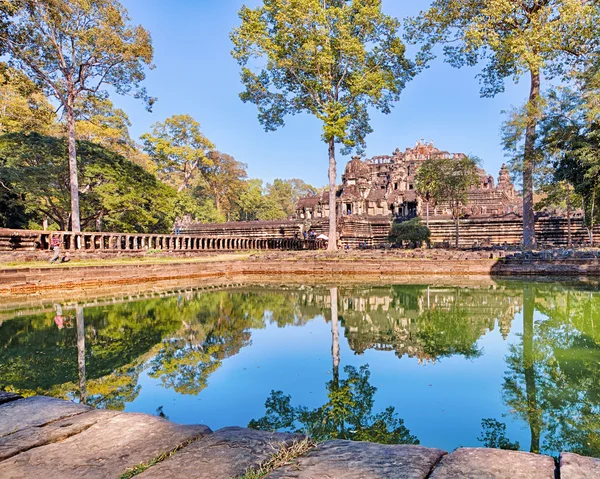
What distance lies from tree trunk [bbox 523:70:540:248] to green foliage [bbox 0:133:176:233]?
20.1 metres

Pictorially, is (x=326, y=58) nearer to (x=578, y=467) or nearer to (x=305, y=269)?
(x=305, y=269)

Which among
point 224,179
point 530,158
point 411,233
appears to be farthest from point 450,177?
point 224,179

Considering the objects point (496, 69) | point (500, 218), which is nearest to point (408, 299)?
point (496, 69)

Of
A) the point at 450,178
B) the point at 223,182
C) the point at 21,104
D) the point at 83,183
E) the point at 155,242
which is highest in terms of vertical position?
the point at 21,104

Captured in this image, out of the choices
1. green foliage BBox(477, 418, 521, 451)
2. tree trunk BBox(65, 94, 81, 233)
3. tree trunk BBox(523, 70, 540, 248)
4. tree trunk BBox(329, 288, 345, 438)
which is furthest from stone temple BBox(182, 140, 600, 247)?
green foliage BBox(477, 418, 521, 451)

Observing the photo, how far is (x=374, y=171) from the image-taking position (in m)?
55.5

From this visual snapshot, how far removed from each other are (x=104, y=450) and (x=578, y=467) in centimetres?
228

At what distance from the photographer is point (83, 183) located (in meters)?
23.2

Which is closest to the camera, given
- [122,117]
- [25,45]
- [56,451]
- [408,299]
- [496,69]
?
[56,451]

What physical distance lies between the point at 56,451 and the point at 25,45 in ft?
77.8

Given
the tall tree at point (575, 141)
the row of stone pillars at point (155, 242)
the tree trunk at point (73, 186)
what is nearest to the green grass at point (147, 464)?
the tall tree at point (575, 141)

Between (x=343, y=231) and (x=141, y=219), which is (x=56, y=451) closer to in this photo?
(x=141, y=219)

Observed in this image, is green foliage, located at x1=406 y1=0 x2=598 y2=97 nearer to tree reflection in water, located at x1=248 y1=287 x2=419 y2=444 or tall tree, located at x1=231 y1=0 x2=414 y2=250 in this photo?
tall tree, located at x1=231 y1=0 x2=414 y2=250

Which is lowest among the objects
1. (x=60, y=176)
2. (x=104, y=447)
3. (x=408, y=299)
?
(x=408, y=299)
